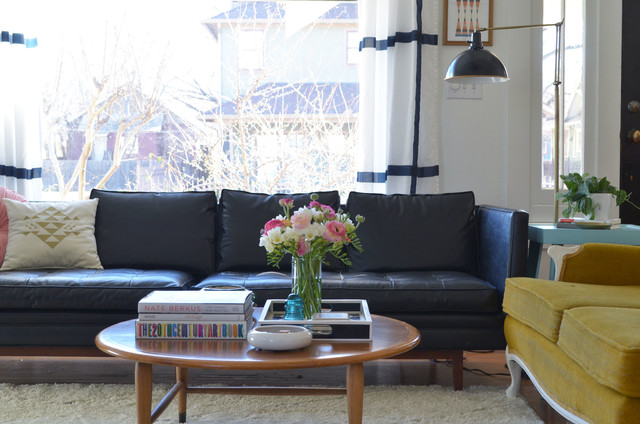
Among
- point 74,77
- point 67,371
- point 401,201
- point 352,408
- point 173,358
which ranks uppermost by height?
point 74,77

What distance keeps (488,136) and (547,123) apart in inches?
13.8

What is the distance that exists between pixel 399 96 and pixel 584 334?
2.13 meters

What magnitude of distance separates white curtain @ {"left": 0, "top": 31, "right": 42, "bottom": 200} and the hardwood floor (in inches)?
41.9

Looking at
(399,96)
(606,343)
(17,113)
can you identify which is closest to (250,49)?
(399,96)

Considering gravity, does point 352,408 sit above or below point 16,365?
above

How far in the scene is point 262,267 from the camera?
3.30 m

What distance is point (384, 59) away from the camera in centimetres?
383

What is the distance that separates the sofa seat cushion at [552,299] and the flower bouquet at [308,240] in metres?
0.67

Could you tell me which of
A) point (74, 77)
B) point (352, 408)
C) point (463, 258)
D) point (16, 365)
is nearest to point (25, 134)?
point (74, 77)

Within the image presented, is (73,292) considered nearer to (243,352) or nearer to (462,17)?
(243,352)

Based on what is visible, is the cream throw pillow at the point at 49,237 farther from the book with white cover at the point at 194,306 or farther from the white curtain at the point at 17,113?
the book with white cover at the point at 194,306

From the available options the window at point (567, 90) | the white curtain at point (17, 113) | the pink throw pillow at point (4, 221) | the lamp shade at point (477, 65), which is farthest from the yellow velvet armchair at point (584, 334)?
the white curtain at point (17, 113)

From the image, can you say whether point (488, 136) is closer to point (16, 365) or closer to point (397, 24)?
point (397, 24)

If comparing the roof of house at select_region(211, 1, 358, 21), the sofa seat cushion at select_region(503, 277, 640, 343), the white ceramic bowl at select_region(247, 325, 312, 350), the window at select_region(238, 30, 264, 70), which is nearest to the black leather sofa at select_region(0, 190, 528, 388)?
the sofa seat cushion at select_region(503, 277, 640, 343)
